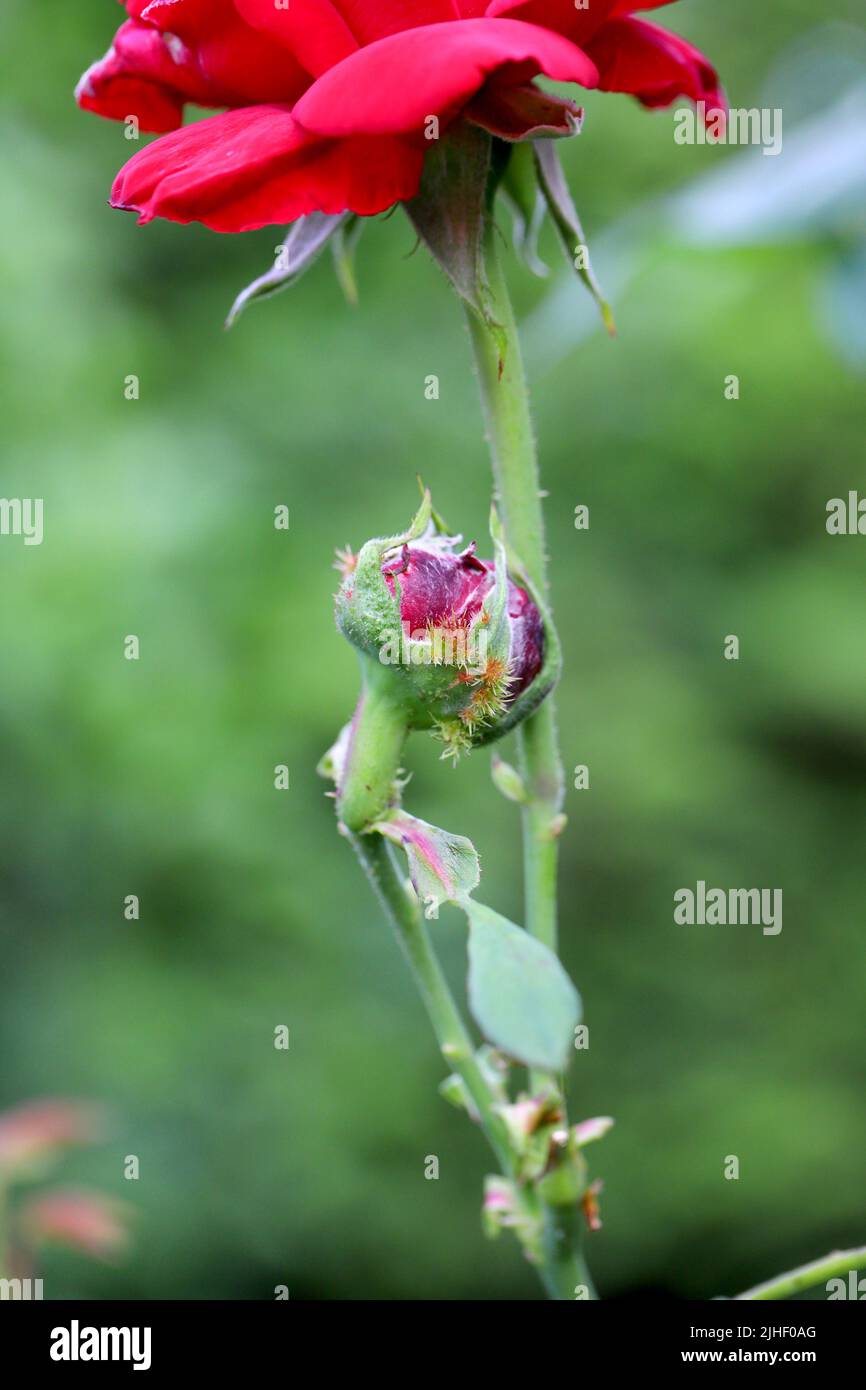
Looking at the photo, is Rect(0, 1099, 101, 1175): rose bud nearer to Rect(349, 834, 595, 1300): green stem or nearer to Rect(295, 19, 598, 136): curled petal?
Rect(349, 834, 595, 1300): green stem

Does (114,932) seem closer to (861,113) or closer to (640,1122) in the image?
(640,1122)

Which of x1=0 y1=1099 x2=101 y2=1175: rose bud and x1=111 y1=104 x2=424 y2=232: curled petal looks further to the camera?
x1=0 y1=1099 x2=101 y2=1175: rose bud

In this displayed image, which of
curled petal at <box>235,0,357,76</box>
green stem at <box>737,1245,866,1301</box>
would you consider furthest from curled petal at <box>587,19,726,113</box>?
green stem at <box>737,1245,866,1301</box>

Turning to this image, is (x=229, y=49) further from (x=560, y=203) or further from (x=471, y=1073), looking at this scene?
(x=471, y=1073)

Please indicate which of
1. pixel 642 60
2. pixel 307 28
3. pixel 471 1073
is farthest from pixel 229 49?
pixel 471 1073

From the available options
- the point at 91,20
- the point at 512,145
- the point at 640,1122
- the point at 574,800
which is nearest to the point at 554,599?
the point at 574,800

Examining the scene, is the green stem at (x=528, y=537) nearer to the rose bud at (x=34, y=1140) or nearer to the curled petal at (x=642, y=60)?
the curled petal at (x=642, y=60)
